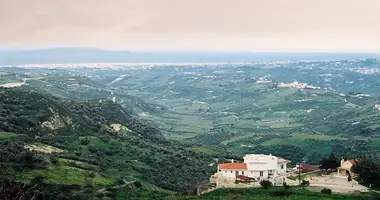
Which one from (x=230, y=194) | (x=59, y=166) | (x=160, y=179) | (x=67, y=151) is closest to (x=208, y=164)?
(x=160, y=179)

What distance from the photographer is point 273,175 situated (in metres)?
72.1

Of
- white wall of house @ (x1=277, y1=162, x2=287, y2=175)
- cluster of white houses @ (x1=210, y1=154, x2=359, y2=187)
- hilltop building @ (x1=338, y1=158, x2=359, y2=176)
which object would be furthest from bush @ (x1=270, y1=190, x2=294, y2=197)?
white wall of house @ (x1=277, y1=162, x2=287, y2=175)

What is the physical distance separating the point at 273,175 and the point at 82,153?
33957 mm

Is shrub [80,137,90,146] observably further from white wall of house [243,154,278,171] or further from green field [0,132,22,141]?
white wall of house [243,154,278,171]

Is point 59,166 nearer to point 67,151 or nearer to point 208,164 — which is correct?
point 67,151

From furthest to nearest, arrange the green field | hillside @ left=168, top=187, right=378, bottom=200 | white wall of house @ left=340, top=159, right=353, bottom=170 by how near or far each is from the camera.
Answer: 1. the green field
2. white wall of house @ left=340, top=159, right=353, bottom=170
3. hillside @ left=168, top=187, right=378, bottom=200

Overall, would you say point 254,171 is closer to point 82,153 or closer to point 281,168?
point 281,168

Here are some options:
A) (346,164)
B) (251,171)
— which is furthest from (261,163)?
(346,164)

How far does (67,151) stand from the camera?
301 feet

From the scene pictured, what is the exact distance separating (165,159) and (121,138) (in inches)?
536

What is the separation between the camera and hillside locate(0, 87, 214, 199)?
73.4m

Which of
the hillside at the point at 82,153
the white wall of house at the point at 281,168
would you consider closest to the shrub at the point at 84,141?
the hillside at the point at 82,153

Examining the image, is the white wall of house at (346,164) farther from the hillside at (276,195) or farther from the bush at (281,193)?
the bush at (281,193)

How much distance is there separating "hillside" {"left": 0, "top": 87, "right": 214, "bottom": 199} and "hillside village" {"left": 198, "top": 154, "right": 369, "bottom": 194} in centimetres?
878
